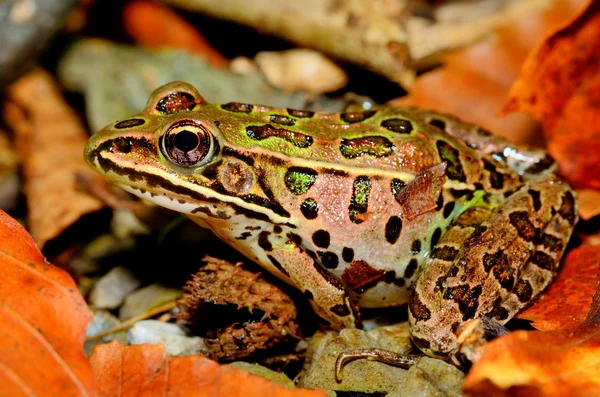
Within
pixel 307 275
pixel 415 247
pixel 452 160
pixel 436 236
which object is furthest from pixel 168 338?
pixel 452 160

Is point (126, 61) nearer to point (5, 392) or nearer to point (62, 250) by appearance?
point (62, 250)

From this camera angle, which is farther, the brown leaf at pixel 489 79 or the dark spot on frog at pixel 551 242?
the brown leaf at pixel 489 79

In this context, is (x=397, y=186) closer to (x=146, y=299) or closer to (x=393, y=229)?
(x=393, y=229)

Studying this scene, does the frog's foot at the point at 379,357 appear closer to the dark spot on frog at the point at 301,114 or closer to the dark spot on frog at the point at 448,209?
the dark spot on frog at the point at 448,209

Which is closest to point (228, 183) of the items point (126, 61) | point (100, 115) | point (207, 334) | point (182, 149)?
point (182, 149)

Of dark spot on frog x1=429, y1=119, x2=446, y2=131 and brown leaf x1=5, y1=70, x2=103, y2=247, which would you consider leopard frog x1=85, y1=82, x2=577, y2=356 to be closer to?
dark spot on frog x1=429, y1=119, x2=446, y2=131

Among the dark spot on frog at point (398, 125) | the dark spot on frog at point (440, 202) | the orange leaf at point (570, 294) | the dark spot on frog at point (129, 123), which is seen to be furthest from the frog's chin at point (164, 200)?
the orange leaf at point (570, 294)
